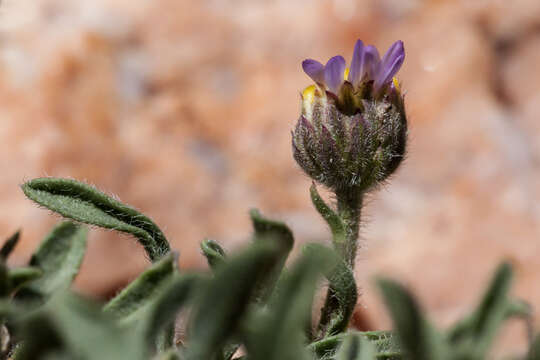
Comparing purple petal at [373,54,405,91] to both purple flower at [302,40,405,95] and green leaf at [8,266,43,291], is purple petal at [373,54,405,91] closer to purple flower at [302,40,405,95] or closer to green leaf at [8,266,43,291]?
purple flower at [302,40,405,95]

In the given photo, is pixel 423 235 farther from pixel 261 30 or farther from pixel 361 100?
pixel 361 100

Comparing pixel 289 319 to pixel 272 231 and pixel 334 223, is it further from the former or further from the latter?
pixel 334 223

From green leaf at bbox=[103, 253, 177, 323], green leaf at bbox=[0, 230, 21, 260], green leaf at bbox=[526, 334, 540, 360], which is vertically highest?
green leaf at bbox=[0, 230, 21, 260]

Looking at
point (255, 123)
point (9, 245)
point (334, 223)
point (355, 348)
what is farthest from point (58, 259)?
point (255, 123)

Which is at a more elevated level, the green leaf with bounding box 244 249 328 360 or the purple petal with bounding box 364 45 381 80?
the purple petal with bounding box 364 45 381 80

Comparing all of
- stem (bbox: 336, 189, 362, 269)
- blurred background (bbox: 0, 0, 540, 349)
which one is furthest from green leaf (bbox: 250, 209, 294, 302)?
blurred background (bbox: 0, 0, 540, 349)

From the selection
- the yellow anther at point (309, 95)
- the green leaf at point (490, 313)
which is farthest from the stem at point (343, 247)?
the green leaf at point (490, 313)

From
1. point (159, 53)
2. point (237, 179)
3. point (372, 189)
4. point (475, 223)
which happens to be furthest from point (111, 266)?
point (372, 189)
